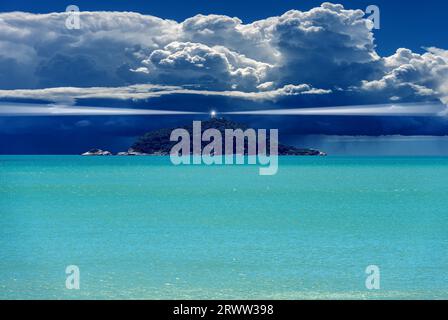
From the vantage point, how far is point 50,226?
4512cm

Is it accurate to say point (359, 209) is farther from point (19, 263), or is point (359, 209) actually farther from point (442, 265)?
point (19, 263)

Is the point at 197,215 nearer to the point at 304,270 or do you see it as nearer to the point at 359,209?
the point at 359,209

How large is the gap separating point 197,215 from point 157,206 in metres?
9.54

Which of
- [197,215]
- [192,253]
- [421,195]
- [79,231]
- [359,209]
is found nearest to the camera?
[192,253]

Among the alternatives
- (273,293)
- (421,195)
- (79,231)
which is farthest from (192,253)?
(421,195)

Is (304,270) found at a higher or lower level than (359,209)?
lower

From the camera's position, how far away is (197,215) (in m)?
51.2
